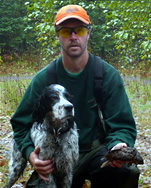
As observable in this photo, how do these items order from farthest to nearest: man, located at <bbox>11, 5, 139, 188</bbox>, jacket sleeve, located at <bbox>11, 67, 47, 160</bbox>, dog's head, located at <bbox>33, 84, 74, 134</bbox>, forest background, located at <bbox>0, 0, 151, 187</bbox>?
forest background, located at <bbox>0, 0, 151, 187</bbox> → jacket sleeve, located at <bbox>11, 67, 47, 160</bbox> → man, located at <bbox>11, 5, 139, 188</bbox> → dog's head, located at <bbox>33, 84, 74, 134</bbox>

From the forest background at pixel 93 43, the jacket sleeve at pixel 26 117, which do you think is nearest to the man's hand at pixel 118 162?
the jacket sleeve at pixel 26 117

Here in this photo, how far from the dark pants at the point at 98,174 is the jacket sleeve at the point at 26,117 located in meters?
0.36

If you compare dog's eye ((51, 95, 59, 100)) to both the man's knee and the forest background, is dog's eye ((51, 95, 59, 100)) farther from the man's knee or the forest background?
the forest background

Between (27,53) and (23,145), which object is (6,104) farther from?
(27,53)

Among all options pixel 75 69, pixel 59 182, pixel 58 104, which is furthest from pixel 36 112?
pixel 59 182

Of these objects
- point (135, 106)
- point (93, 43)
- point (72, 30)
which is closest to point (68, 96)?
point (72, 30)

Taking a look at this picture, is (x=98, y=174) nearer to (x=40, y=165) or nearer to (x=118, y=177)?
(x=118, y=177)

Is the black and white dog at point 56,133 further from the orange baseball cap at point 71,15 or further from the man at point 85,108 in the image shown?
the orange baseball cap at point 71,15

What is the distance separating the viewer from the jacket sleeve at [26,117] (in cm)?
322

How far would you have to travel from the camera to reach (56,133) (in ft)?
9.95

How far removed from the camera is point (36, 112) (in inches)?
120

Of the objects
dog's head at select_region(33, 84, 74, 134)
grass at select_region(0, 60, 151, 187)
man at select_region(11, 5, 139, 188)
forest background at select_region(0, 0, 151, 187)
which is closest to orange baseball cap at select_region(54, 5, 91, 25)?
man at select_region(11, 5, 139, 188)

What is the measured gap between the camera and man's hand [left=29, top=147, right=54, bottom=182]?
3.04 metres

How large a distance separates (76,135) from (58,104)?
0.44 meters
